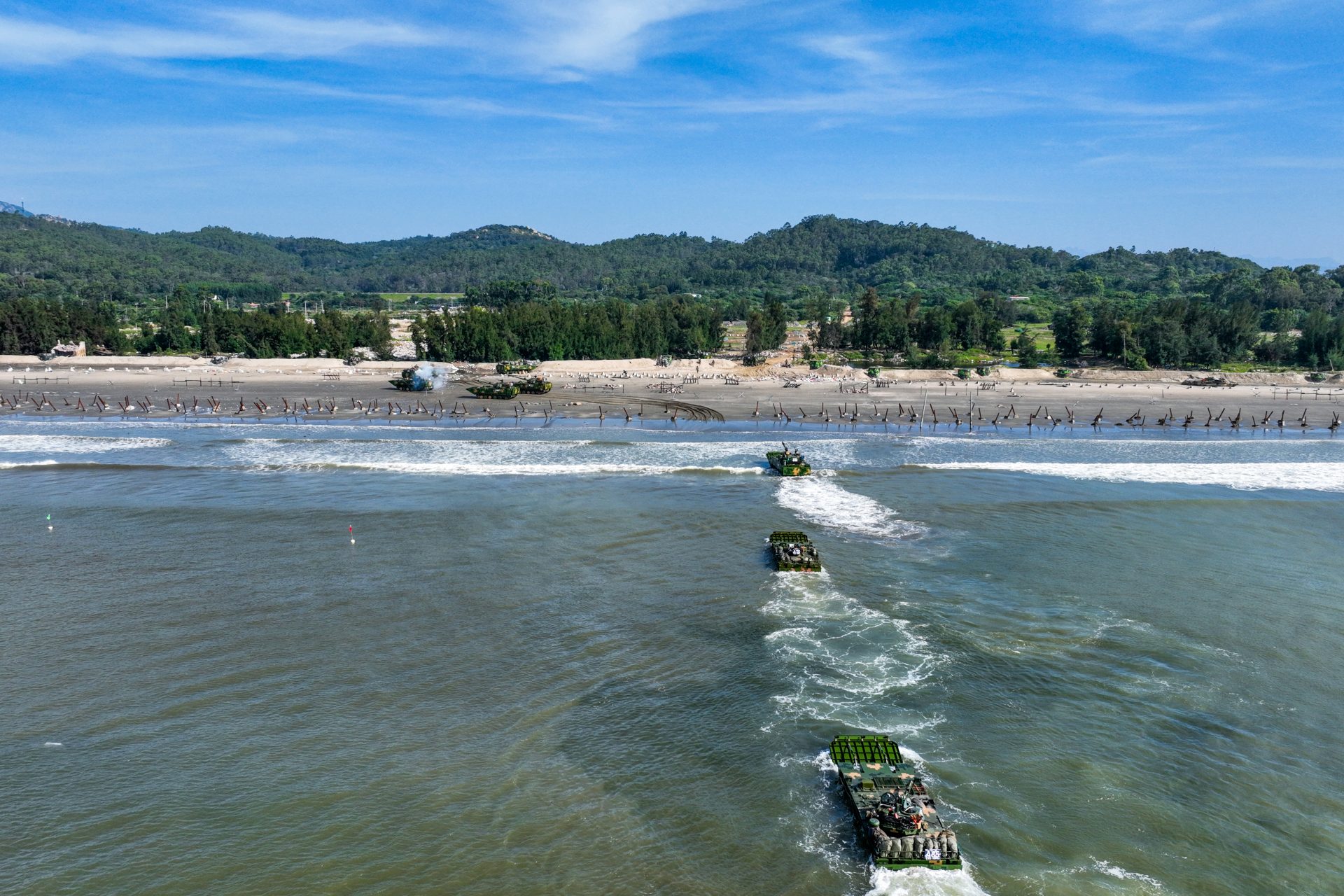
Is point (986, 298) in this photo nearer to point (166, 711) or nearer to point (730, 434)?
point (730, 434)

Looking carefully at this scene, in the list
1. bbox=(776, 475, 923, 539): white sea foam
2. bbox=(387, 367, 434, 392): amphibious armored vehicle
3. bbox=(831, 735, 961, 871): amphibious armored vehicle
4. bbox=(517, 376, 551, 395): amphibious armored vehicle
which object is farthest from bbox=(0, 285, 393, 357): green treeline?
bbox=(831, 735, 961, 871): amphibious armored vehicle

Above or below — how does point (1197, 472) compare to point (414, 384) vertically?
below

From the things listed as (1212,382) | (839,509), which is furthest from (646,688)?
(1212,382)

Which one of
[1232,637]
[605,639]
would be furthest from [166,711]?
[1232,637]

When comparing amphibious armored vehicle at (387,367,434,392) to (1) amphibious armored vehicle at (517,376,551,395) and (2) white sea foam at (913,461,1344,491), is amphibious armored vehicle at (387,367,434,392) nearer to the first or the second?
(1) amphibious armored vehicle at (517,376,551,395)

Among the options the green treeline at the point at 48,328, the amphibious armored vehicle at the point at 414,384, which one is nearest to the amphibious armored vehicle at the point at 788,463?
the amphibious armored vehicle at the point at 414,384

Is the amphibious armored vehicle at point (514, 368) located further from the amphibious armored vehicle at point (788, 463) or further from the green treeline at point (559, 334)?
the amphibious armored vehicle at point (788, 463)

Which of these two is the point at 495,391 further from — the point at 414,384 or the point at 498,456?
the point at 498,456
